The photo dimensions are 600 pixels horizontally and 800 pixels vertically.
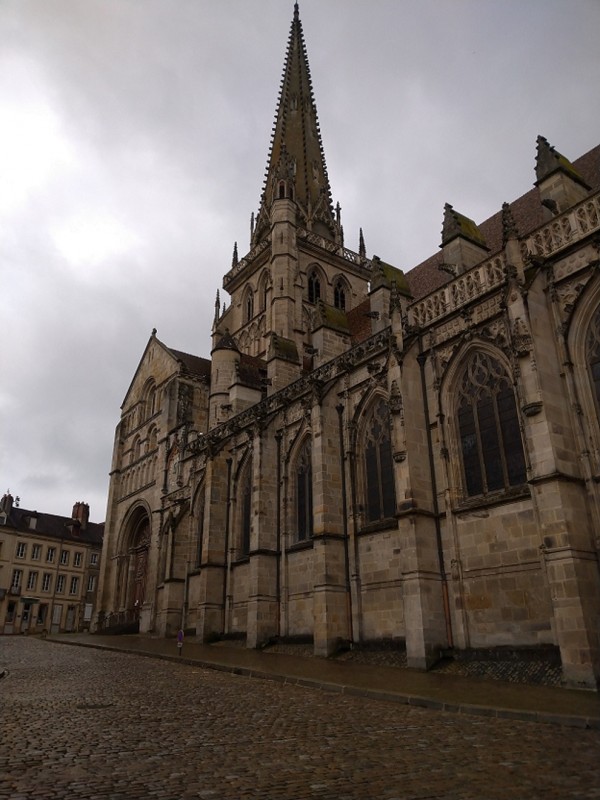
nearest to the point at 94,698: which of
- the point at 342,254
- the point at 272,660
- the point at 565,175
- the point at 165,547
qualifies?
the point at 272,660

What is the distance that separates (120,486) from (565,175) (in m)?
32.6

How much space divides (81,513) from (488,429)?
48.9 meters

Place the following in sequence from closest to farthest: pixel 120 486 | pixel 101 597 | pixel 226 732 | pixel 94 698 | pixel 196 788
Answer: pixel 196 788
pixel 226 732
pixel 94 698
pixel 101 597
pixel 120 486

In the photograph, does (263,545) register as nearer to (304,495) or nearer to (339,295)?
(304,495)

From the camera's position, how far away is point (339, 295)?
3994 centimetres

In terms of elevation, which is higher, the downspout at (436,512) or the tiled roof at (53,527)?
the tiled roof at (53,527)

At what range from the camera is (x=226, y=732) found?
6.64 m

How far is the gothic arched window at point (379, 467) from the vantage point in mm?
17203

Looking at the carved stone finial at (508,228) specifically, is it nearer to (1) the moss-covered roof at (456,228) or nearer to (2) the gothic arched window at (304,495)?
(1) the moss-covered roof at (456,228)

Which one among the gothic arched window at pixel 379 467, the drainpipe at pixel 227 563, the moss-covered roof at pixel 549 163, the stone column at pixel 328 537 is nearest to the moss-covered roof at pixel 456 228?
the moss-covered roof at pixel 549 163

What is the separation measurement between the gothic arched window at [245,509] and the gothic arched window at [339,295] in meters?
18.1

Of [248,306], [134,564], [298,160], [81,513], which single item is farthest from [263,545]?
[81,513]

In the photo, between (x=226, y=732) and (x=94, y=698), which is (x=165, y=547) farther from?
(x=226, y=732)

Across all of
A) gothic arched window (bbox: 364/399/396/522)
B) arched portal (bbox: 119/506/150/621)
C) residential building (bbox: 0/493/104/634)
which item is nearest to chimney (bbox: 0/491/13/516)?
residential building (bbox: 0/493/104/634)
